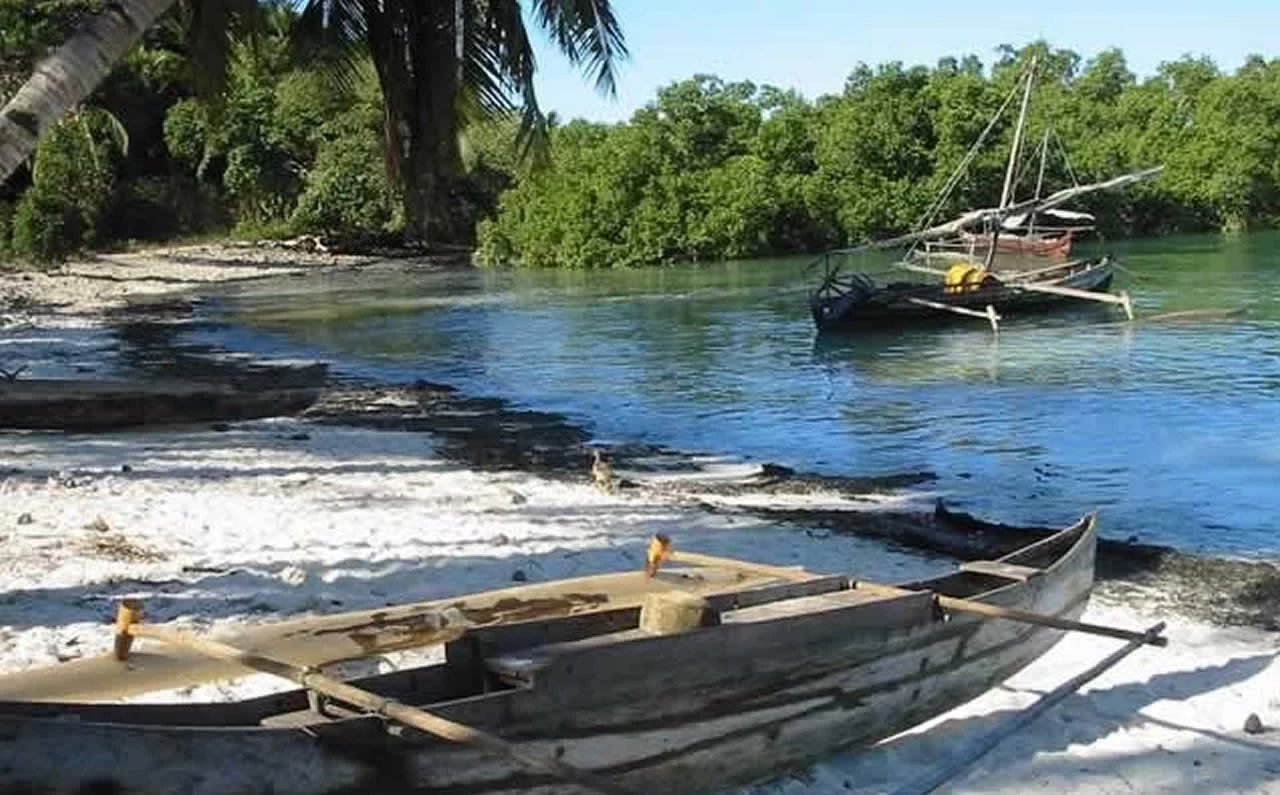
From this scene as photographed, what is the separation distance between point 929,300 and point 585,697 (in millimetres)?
29472

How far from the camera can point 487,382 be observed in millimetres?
24531

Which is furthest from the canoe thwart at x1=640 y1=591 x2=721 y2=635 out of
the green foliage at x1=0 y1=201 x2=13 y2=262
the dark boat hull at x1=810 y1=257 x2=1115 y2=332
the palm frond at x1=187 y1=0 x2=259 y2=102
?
the green foliage at x1=0 y1=201 x2=13 y2=262

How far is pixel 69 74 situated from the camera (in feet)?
20.2

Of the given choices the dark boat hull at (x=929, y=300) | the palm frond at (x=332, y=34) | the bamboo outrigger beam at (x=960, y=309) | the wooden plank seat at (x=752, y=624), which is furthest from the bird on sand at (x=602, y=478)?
the bamboo outrigger beam at (x=960, y=309)

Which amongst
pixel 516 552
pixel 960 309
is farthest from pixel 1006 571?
pixel 960 309

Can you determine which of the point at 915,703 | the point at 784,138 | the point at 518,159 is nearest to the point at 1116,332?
the point at 518,159

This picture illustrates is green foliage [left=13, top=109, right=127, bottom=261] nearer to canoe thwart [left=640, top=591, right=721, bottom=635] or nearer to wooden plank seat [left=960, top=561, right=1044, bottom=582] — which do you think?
wooden plank seat [left=960, top=561, right=1044, bottom=582]

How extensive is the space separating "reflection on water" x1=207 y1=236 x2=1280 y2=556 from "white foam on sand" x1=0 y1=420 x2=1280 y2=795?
4175 millimetres

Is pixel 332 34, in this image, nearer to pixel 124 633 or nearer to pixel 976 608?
pixel 124 633

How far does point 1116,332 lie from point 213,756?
94.5ft

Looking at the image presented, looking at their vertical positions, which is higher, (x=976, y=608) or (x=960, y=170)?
(x=960, y=170)

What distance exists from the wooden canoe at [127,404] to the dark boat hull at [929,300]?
1842 cm

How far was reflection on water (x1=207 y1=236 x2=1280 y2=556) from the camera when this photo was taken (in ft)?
48.1

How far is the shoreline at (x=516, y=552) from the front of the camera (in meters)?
6.17
